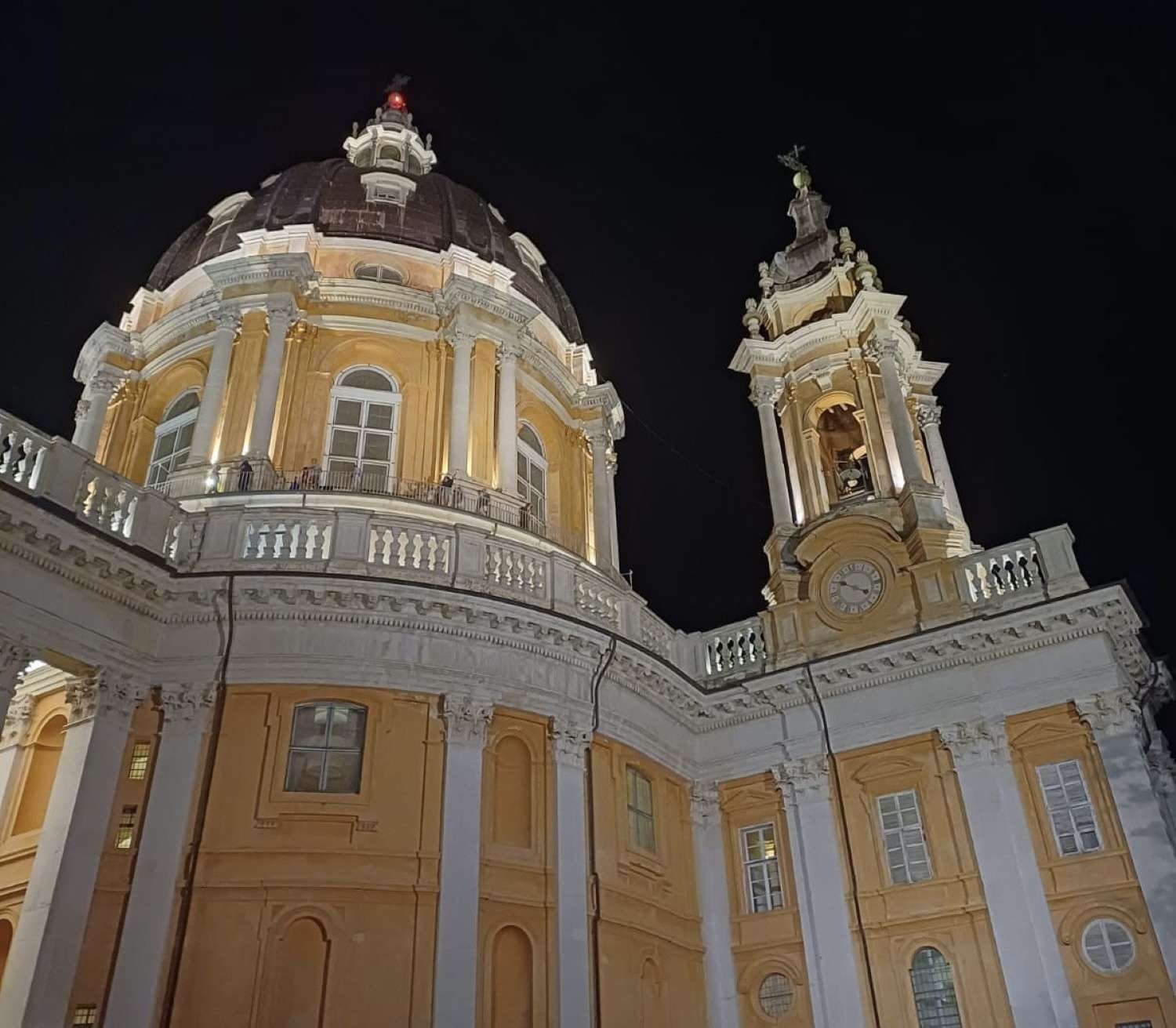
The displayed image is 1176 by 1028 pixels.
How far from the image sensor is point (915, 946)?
16250 millimetres

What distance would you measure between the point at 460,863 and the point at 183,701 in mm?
4185

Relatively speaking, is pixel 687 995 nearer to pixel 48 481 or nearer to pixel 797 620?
pixel 797 620

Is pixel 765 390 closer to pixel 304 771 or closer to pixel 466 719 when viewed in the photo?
pixel 466 719

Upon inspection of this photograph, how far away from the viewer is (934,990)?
1592cm

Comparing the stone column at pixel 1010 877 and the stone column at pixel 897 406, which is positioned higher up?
the stone column at pixel 897 406

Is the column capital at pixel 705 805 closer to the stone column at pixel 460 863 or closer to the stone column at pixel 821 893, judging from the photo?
the stone column at pixel 821 893

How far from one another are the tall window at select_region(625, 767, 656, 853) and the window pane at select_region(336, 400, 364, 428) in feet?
29.4

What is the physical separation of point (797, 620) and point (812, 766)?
A: 9.25ft

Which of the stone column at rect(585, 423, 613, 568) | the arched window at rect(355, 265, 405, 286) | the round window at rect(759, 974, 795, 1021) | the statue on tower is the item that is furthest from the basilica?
the statue on tower

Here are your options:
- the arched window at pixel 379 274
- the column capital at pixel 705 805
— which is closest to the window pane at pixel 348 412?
the arched window at pixel 379 274

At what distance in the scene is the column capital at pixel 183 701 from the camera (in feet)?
46.6

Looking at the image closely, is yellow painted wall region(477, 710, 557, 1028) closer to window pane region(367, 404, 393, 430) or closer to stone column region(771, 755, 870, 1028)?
stone column region(771, 755, 870, 1028)

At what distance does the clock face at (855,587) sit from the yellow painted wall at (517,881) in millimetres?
6549

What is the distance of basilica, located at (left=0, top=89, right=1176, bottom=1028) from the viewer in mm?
13289
